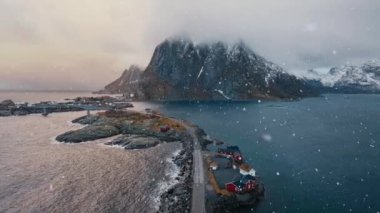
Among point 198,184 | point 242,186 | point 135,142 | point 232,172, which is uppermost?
point 135,142

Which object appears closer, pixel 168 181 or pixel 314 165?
pixel 168 181

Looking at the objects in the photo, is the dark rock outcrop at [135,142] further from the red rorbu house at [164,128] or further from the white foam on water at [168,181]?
the white foam on water at [168,181]

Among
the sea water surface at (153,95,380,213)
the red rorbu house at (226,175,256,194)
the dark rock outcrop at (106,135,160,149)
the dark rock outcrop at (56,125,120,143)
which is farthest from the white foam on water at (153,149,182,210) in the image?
the dark rock outcrop at (56,125,120,143)

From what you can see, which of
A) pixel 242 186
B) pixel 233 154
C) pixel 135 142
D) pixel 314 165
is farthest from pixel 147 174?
pixel 314 165

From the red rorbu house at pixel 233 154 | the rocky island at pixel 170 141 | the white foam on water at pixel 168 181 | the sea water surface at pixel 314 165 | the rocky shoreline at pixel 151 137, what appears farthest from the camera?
the red rorbu house at pixel 233 154

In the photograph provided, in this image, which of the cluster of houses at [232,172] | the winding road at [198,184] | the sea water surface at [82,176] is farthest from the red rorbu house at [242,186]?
the sea water surface at [82,176]

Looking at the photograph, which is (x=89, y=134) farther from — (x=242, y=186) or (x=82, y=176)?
(x=242, y=186)

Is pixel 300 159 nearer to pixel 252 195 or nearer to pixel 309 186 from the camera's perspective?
pixel 309 186

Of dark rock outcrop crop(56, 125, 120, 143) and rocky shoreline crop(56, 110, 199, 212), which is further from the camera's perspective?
dark rock outcrop crop(56, 125, 120, 143)

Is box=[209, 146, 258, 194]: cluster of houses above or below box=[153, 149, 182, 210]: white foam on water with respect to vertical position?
above

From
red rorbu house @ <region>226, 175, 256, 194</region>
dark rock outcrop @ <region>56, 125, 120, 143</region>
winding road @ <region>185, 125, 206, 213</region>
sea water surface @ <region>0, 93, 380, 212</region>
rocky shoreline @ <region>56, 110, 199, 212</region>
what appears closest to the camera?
winding road @ <region>185, 125, 206, 213</region>

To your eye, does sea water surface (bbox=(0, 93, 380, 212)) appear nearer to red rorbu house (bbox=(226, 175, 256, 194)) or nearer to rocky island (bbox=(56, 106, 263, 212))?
rocky island (bbox=(56, 106, 263, 212))
